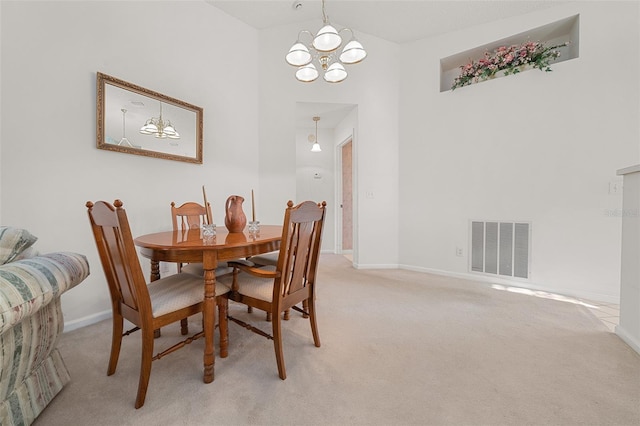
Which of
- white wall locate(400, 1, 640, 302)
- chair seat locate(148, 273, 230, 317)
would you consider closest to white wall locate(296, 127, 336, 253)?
white wall locate(400, 1, 640, 302)

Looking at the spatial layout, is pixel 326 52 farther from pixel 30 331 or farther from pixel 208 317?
Result: pixel 30 331

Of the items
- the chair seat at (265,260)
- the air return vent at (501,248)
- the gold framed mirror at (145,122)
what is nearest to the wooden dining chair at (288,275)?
the chair seat at (265,260)

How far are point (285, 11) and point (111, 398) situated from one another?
377 cm

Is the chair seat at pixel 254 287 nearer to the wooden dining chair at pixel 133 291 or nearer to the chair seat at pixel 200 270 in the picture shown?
the wooden dining chair at pixel 133 291

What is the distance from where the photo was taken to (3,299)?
803 millimetres

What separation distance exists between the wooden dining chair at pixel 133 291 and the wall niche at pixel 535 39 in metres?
3.73

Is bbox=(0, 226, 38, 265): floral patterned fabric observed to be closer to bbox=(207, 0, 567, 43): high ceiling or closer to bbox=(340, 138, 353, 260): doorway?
bbox=(207, 0, 567, 43): high ceiling

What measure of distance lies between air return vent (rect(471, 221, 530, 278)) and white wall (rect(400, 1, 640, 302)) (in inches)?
3.2

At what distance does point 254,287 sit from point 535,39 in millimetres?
3907

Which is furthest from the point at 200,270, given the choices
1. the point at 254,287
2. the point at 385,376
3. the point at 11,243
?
the point at 385,376

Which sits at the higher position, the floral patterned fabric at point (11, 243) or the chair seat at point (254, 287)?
Result: the floral patterned fabric at point (11, 243)

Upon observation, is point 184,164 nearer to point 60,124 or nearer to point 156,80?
point 156,80

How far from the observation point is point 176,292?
1367mm

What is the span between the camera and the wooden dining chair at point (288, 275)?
4.34 ft
